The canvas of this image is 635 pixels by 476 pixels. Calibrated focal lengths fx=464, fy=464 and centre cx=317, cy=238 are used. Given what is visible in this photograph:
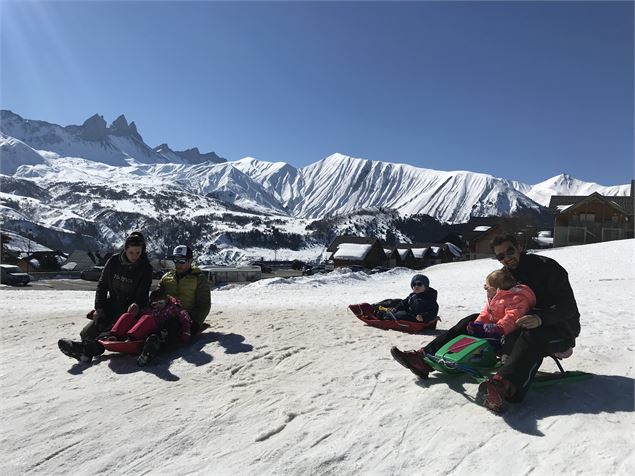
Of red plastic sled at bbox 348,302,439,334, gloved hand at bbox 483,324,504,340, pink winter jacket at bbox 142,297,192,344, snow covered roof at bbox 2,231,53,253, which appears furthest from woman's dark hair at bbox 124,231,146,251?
snow covered roof at bbox 2,231,53,253

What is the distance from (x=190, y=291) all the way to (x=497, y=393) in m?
6.00

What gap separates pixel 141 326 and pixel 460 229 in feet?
350

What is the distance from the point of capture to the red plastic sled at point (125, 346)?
723 centimetres

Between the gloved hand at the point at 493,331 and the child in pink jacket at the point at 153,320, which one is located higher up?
the gloved hand at the point at 493,331

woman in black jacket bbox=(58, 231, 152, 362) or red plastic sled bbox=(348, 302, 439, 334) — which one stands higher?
woman in black jacket bbox=(58, 231, 152, 362)

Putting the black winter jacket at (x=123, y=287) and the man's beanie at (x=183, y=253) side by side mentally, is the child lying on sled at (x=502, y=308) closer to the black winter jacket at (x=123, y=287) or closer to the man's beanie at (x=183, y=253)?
the man's beanie at (x=183, y=253)

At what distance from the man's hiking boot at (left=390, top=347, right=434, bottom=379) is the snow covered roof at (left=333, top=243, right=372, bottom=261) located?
2392 inches

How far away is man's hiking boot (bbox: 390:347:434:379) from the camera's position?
566 cm

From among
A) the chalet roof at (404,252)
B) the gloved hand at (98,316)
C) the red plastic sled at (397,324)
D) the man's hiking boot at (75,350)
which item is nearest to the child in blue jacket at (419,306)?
the red plastic sled at (397,324)

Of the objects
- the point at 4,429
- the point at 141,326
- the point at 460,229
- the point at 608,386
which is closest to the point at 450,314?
the point at 608,386

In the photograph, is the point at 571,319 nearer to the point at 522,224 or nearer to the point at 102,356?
the point at 102,356

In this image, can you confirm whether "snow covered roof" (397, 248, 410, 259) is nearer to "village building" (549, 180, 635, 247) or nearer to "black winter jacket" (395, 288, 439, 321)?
"village building" (549, 180, 635, 247)

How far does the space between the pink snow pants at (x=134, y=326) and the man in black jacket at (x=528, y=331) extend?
404cm

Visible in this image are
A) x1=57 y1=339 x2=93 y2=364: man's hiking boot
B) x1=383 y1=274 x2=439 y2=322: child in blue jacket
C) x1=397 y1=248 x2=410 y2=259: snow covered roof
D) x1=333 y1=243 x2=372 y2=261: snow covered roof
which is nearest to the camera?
x1=57 y1=339 x2=93 y2=364: man's hiking boot
